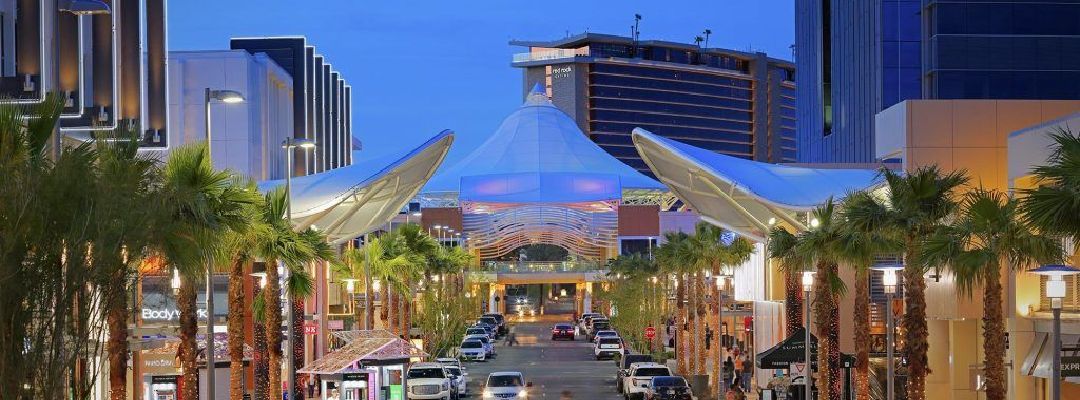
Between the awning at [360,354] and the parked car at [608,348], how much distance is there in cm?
3501

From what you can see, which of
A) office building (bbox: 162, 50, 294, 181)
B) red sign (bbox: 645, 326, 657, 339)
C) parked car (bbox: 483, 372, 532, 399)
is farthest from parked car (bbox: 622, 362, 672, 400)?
red sign (bbox: 645, 326, 657, 339)

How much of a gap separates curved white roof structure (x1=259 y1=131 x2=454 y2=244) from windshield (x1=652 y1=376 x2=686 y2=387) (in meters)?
13.8

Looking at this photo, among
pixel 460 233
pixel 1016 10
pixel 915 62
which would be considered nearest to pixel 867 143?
pixel 915 62

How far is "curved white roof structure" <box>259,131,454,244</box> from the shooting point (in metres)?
55.8

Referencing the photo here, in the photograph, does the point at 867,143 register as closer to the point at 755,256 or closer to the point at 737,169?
the point at 755,256

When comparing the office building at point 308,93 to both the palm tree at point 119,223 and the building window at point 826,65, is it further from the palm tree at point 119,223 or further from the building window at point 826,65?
the palm tree at point 119,223

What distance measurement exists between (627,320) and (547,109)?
207 feet

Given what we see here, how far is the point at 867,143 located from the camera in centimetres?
7938

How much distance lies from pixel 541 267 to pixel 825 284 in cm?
13222

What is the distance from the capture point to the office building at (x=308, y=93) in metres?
88.2

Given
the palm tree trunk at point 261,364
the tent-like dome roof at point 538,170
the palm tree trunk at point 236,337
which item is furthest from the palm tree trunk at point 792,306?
the tent-like dome roof at point 538,170

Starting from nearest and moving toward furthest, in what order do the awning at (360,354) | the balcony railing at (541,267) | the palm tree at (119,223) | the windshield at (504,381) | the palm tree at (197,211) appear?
the palm tree at (119,223) → the palm tree at (197,211) → the awning at (360,354) → the windshield at (504,381) → the balcony railing at (541,267)

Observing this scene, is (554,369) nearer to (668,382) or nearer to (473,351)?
(473,351)

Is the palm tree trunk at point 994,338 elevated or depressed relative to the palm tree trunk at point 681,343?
elevated
